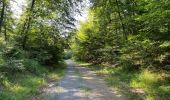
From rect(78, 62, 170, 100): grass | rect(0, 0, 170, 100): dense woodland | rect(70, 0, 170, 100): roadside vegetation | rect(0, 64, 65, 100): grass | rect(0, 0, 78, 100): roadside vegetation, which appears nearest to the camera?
rect(0, 64, 65, 100): grass

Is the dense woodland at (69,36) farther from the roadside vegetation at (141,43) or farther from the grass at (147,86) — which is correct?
the grass at (147,86)

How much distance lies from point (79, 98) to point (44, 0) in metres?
16.0

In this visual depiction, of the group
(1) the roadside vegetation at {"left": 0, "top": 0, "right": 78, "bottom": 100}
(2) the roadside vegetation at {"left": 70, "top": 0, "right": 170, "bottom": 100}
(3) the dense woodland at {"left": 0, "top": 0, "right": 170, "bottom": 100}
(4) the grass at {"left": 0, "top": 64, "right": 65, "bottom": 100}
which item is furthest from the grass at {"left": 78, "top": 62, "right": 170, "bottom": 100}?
(1) the roadside vegetation at {"left": 0, "top": 0, "right": 78, "bottom": 100}

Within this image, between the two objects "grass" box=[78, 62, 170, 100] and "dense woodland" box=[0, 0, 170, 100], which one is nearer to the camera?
"grass" box=[78, 62, 170, 100]

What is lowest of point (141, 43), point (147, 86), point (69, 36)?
point (147, 86)

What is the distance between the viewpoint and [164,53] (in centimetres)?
1518

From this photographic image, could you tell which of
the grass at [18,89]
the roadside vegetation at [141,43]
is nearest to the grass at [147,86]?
the roadside vegetation at [141,43]

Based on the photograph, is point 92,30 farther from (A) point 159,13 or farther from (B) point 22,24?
(A) point 159,13

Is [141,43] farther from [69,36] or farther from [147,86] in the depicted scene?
[69,36]

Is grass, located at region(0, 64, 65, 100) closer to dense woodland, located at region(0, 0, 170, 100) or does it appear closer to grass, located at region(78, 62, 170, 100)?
dense woodland, located at region(0, 0, 170, 100)

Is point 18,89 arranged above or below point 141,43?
below

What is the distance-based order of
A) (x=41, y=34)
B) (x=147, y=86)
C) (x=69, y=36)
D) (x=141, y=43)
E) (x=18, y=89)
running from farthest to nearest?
1. (x=69, y=36)
2. (x=41, y=34)
3. (x=141, y=43)
4. (x=147, y=86)
5. (x=18, y=89)

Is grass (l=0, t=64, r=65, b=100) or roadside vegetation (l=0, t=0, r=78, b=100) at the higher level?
roadside vegetation (l=0, t=0, r=78, b=100)

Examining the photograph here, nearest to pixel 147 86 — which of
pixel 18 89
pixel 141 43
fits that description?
pixel 141 43
